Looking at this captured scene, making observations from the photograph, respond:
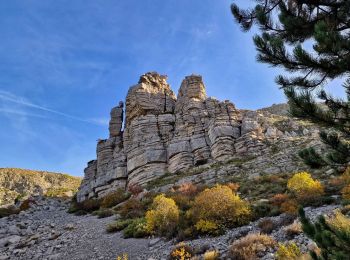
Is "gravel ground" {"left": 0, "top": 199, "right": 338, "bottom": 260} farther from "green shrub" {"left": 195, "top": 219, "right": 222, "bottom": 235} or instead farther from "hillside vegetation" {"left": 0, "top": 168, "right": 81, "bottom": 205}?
"hillside vegetation" {"left": 0, "top": 168, "right": 81, "bottom": 205}

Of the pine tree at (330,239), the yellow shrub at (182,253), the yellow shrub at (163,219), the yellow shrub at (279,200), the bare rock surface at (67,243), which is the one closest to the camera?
the pine tree at (330,239)

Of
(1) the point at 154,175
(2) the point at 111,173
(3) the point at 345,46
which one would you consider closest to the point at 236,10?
(3) the point at 345,46

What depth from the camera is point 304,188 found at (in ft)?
57.9

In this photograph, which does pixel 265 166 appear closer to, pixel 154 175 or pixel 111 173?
pixel 154 175

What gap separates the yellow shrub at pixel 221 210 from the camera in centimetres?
1500

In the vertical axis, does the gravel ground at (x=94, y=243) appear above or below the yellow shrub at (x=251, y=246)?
above

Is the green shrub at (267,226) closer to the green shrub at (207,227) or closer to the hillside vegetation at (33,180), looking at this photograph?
the green shrub at (207,227)

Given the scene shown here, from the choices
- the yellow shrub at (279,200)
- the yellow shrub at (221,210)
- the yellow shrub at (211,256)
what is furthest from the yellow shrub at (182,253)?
the yellow shrub at (279,200)

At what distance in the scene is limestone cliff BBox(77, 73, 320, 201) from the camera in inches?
1404

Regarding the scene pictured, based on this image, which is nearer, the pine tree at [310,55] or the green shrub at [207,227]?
the pine tree at [310,55]

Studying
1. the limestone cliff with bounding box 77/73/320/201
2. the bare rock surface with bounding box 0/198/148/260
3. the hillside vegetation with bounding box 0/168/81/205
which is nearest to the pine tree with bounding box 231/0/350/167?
the bare rock surface with bounding box 0/198/148/260

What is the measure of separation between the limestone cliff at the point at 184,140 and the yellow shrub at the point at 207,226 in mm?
15135

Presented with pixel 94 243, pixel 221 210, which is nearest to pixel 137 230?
pixel 94 243

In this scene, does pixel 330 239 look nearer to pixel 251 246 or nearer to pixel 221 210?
pixel 251 246
